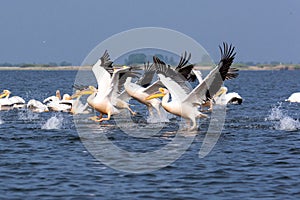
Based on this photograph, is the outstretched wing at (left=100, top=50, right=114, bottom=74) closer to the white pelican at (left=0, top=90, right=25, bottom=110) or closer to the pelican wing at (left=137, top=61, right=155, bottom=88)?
the pelican wing at (left=137, top=61, right=155, bottom=88)

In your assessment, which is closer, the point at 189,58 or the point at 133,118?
the point at 189,58

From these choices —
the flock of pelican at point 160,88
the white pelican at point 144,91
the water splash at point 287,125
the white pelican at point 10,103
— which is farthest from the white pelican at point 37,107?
the water splash at point 287,125

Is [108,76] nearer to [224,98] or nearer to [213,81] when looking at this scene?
[213,81]

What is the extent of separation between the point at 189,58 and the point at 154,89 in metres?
1.37

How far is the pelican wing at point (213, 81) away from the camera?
13664mm

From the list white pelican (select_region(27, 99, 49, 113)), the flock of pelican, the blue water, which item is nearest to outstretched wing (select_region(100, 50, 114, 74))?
the flock of pelican

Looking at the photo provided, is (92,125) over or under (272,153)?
under

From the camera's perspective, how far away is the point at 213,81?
46.2ft

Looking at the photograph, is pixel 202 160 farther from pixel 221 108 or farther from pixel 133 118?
pixel 221 108

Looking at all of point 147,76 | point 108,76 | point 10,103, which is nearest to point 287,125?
point 147,76

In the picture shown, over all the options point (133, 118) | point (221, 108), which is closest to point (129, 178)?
point (133, 118)

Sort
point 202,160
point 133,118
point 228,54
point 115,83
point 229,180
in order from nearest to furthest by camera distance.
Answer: point 229,180 < point 202,160 < point 228,54 < point 115,83 < point 133,118

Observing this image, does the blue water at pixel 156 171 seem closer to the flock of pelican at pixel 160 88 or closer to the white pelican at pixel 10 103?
the flock of pelican at pixel 160 88

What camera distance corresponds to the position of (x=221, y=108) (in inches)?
864
